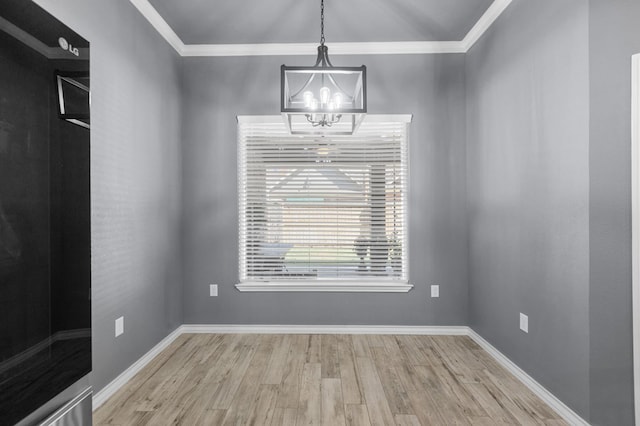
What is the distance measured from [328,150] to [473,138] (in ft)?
4.54

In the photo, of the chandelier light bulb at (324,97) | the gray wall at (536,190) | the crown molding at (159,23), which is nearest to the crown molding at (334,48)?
the crown molding at (159,23)

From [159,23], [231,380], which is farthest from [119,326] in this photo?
[159,23]

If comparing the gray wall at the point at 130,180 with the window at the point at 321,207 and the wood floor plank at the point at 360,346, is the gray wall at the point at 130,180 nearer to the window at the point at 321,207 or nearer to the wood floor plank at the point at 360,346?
the window at the point at 321,207

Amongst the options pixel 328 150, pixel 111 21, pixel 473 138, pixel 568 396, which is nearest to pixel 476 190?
pixel 473 138

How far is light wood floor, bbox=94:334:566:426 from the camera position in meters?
2.17

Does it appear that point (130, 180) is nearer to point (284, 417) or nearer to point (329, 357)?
point (284, 417)

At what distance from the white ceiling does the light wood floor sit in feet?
9.30

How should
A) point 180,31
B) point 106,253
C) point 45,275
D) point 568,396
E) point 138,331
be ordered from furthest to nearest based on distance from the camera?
point 180,31, point 138,331, point 106,253, point 568,396, point 45,275

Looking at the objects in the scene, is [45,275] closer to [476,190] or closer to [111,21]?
[111,21]

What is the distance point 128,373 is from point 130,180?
1.41 m

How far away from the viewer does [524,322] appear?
8.61 feet

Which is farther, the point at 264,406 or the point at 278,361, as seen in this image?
the point at 278,361

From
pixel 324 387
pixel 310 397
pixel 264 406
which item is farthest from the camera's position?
pixel 324 387

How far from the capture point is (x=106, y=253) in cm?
240
